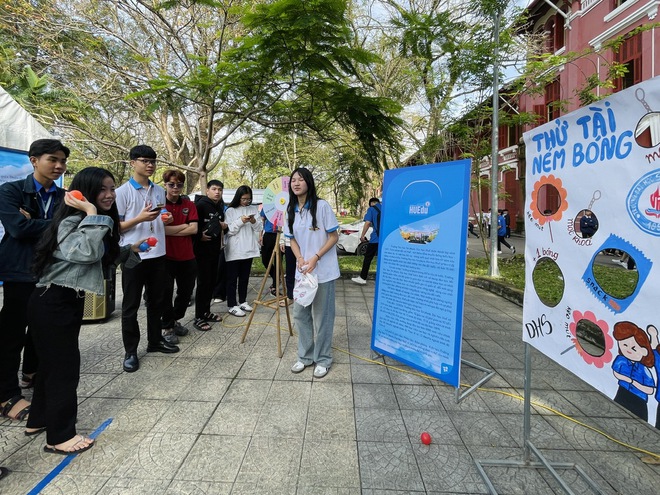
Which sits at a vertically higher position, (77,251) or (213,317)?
(77,251)

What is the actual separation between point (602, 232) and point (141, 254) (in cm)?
330

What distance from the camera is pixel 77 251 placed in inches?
76.4

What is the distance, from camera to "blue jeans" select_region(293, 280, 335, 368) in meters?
3.10

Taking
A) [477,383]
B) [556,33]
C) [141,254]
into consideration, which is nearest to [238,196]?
[141,254]

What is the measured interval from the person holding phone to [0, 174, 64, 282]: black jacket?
242 cm

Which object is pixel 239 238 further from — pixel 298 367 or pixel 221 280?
pixel 298 367

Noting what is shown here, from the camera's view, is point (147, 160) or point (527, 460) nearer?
point (527, 460)

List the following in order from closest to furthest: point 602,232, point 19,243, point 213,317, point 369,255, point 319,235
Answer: point 602,232 → point 19,243 → point 319,235 → point 213,317 → point 369,255

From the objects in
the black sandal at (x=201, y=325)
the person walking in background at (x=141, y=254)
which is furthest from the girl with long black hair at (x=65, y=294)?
the black sandal at (x=201, y=325)

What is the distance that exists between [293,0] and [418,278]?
3.66m

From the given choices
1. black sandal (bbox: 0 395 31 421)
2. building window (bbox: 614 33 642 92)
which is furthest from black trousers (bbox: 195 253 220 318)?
building window (bbox: 614 33 642 92)

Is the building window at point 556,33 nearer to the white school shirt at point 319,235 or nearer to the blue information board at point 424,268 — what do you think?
the blue information board at point 424,268

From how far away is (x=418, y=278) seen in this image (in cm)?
299

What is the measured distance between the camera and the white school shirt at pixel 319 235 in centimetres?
307
